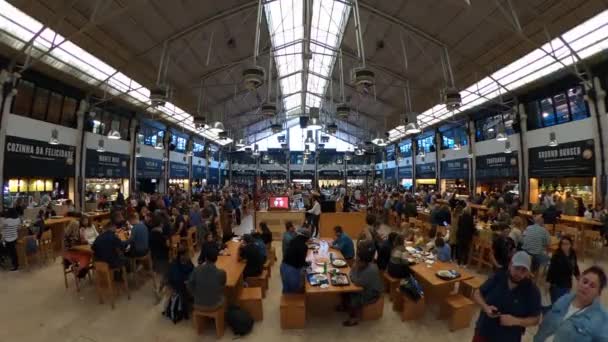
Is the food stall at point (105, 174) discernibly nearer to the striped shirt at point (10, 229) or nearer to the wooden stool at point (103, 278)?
the striped shirt at point (10, 229)

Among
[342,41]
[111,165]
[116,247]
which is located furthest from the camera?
[111,165]

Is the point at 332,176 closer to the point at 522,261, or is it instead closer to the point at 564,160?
the point at 564,160

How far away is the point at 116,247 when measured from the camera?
15.0 feet

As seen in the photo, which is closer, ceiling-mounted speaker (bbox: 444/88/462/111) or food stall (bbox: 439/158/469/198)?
ceiling-mounted speaker (bbox: 444/88/462/111)

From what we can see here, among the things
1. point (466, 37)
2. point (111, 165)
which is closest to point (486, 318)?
point (466, 37)

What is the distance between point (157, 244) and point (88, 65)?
27.1 feet

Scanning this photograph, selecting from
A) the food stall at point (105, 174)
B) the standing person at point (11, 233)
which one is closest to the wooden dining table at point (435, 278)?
the standing person at point (11, 233)

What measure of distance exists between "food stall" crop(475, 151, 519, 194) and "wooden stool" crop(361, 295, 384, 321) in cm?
1099

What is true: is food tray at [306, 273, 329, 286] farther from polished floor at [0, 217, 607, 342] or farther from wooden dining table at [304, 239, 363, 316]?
polished floor at [0, 217, 607, 342]

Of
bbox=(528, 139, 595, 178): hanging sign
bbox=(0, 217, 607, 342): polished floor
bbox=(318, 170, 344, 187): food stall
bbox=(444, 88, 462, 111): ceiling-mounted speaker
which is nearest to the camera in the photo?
bbox=(0, 217, 607, 342): polished floor

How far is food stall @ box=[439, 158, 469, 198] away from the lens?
52.8 feet

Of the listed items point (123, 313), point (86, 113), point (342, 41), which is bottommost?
point (123, 313)

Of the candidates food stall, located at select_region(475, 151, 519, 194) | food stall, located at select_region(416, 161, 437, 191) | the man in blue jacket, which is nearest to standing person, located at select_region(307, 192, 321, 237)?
the man in blue jacket

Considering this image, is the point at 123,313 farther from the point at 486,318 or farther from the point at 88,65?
the point at 88,65
